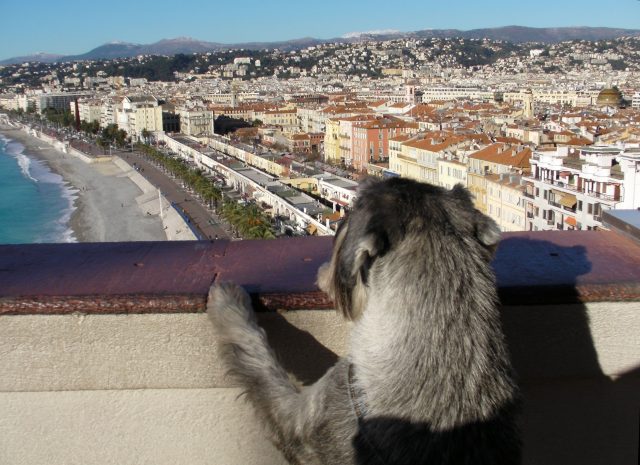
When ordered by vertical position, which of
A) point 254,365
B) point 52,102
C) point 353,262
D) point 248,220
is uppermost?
point 353,262

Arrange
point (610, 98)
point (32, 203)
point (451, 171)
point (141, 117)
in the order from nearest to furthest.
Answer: point (451, 171), point (32, 203), point (610, 98), point (141, 117)

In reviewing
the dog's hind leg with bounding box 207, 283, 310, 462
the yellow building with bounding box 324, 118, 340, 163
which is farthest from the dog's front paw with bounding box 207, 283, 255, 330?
the yellow building with bounding box 324, 118, 340, 163

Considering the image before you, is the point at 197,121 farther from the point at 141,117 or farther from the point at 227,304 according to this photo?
the point at 227,304

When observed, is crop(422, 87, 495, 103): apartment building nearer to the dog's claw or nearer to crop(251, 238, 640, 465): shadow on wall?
crop(251, 238, 640, 465): shadow on wall

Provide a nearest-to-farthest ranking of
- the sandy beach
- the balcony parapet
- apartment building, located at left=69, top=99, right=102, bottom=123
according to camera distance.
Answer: the balcony parapet < the sandy beach < apartment building, located at left=69, top=99, right=102, bottom=123

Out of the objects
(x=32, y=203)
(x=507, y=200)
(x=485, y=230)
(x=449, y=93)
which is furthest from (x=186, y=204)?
(x=449, y=93)

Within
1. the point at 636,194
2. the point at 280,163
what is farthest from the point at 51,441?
the point at 280,163

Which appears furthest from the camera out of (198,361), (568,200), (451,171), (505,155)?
(451,171)
